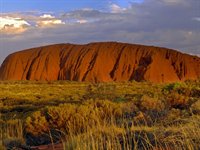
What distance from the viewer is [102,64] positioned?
8188 centimetres

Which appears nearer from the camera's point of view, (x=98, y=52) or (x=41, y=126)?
(x=41, y=126)

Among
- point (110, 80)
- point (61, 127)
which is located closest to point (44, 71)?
point (110, 80)

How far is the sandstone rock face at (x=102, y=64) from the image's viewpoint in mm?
80000

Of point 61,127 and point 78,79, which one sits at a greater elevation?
point 61,127

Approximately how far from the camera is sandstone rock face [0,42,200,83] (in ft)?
262

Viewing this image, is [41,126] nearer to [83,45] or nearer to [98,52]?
[98,52]

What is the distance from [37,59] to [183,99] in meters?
68.2

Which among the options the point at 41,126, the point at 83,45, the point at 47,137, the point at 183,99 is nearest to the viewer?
the point at 47,137

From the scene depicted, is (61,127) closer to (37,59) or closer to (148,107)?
(148,107)

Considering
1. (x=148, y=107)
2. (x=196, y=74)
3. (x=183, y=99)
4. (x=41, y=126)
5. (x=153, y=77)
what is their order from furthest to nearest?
(x=196, y=74) → (x=153, y=77) → (x=183, y=99) → (x=148, y=107) → (x=41, y=126)

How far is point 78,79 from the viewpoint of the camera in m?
81.9

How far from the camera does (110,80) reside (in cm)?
7825

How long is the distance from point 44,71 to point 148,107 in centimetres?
6929

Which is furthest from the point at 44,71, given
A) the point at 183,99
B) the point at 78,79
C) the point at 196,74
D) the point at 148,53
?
the point at 183,99
